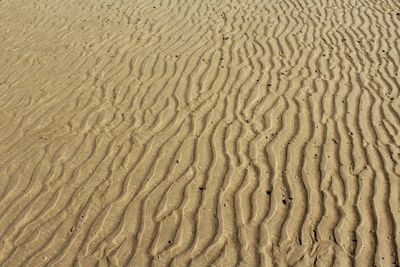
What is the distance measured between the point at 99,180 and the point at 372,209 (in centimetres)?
324

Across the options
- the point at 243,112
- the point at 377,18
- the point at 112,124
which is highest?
the point at 112,124

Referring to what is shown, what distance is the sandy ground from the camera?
4199mm

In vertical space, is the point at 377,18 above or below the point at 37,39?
below

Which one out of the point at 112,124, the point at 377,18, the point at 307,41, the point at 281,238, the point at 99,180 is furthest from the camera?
the point at 377,18

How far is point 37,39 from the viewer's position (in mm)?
8156

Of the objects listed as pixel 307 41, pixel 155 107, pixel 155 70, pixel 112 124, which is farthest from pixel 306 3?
pixel 112 124

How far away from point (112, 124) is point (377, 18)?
655 cm

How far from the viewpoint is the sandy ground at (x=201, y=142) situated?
420 centimetres

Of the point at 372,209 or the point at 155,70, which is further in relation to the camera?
the point at 155,70

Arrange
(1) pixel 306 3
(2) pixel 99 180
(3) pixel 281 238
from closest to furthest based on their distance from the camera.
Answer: (3) pixel 281 238, (2) pixel 99 180, (1) pixel 306 3

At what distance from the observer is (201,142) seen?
540 centimetres

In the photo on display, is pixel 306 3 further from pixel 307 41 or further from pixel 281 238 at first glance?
pixel 281 238

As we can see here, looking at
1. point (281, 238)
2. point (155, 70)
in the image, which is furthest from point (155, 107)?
point (281, 238)

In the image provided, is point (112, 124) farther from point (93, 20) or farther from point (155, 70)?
point (93, 20)
